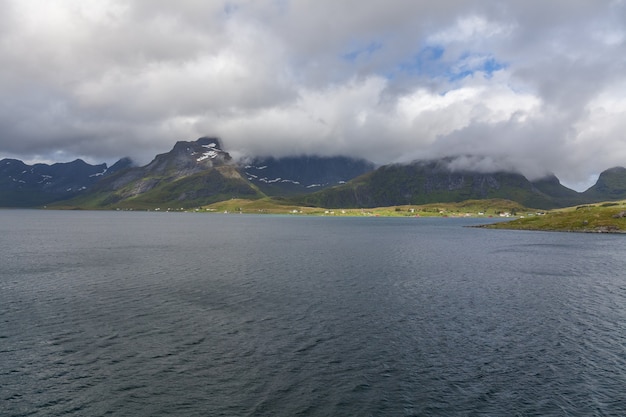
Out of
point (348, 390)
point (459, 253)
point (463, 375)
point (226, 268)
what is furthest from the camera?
point (459, 253)

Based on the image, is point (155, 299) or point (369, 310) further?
point (155, 299)

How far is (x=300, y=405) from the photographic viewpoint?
32.3m

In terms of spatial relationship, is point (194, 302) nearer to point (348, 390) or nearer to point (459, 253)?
point (348, 390)

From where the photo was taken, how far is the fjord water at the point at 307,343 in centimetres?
3338

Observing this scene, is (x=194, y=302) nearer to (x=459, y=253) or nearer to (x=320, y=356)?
(x=320, y=356)

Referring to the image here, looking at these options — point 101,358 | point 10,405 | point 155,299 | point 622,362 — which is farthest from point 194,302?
point 622,362

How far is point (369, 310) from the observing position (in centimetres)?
6197

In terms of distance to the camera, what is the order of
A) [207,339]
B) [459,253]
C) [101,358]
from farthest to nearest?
[459,253] → [207,339] → [101,358]

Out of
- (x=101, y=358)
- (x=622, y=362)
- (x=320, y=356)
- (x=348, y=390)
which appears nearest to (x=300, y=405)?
(x=348, y=390)

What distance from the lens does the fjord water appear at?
33375mm

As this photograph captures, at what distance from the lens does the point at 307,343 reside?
46656 millimetres

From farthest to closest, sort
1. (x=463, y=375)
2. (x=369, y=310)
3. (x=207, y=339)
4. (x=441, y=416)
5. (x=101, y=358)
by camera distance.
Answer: (x=369, y=310)
(x=207, y=339)
(x=101, y=358)
(x=463, y=375)
(x=441, y=416)

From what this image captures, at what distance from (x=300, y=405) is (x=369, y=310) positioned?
103 ft

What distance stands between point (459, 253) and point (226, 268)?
3322 inches
